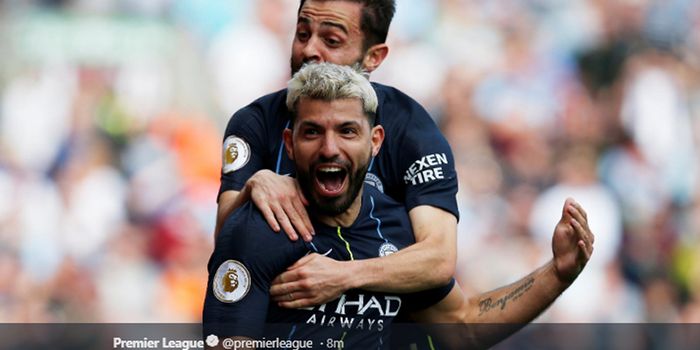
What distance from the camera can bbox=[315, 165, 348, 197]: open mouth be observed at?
4.64 metres

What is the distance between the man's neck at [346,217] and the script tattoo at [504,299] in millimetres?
1021

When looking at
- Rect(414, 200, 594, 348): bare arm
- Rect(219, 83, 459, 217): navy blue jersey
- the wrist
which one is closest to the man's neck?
Rect(219, 83, 459, 217): navy blue jersey

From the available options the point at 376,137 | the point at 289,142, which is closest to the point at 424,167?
the point at 376,137

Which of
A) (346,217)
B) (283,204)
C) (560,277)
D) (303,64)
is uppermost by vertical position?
(303,64)

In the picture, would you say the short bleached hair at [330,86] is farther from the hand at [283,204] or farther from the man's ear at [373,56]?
the man's ear at [373,56]

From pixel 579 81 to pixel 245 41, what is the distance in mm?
3196

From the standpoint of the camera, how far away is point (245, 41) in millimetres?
11672

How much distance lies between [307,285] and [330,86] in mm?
716

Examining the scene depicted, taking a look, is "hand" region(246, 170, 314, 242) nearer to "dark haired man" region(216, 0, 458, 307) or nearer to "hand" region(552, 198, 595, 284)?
"dark haired man" region(216, 0, 458, 307)

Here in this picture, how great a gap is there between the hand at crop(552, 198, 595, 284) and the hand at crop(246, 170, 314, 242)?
109 centimetres

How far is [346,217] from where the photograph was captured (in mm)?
4809

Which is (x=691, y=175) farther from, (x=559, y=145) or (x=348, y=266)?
(x=348, y=266)

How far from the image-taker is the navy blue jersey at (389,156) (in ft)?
17.7

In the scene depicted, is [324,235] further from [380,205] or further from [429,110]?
[429,110]
